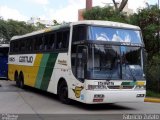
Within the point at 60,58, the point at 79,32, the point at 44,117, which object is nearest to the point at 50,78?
the point at 60,58

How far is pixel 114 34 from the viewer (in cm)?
1504

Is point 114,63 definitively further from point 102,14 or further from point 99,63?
point 102,14

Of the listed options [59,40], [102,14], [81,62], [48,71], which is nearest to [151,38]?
[102,14]

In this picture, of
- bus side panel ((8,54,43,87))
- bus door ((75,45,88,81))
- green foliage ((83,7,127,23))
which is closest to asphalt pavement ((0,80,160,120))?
bus door ((75,45,88,81))

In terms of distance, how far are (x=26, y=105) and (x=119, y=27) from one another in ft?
14.7

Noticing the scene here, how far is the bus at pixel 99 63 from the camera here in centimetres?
1420

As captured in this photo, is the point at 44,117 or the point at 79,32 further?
the point at 79,32

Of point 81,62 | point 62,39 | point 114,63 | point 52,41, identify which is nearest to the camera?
point 114,63

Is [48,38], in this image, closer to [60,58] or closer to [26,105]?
[60,58]

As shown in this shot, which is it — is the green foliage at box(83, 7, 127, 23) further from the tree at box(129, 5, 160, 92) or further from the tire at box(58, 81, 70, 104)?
the tire at box(58, 81, 70, 104)

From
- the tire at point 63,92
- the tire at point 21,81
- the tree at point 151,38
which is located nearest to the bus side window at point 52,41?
the tire at point 63,92

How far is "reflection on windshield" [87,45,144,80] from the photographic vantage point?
46.8 ft

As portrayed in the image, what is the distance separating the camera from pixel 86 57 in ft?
46.5

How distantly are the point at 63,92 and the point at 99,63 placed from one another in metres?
2.65
